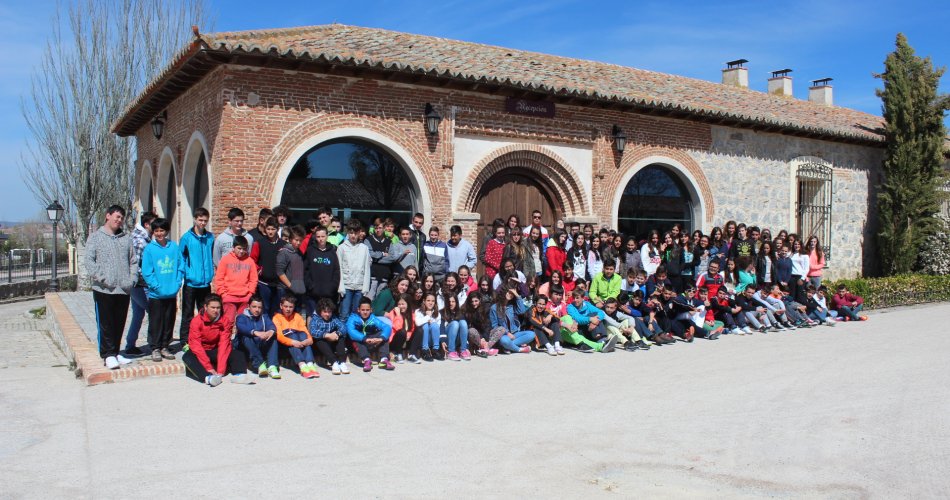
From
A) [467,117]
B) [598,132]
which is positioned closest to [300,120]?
[467,117]

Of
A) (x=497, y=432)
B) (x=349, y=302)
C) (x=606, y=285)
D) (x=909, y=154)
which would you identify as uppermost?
(x=909, y=154)

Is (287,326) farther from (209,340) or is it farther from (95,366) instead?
(95,366)

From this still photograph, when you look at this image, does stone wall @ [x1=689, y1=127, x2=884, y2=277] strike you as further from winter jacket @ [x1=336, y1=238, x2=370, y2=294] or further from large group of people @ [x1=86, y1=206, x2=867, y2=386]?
winter jacket @ [x1=336, y1=238, x2=370, y2=294]

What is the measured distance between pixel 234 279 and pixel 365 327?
147 cm

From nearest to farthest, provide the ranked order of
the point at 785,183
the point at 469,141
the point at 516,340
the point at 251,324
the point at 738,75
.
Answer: the point at 251,324, the point at 516,340, the point at 469,141, the point at 785,183, the point at 738,75

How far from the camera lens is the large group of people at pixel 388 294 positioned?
761cm

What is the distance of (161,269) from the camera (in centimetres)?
787

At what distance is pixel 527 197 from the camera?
12.9 m

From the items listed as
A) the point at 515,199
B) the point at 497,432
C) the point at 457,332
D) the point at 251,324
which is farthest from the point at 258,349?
the point at 515,199

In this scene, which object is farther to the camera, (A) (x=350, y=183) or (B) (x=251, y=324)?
(A) (x=350, y=183)

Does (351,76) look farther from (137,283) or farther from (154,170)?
(154,170)

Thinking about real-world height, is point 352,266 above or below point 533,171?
below

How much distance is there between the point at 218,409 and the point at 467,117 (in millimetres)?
6836

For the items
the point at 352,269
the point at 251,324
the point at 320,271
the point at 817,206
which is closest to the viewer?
the point at 251,324
